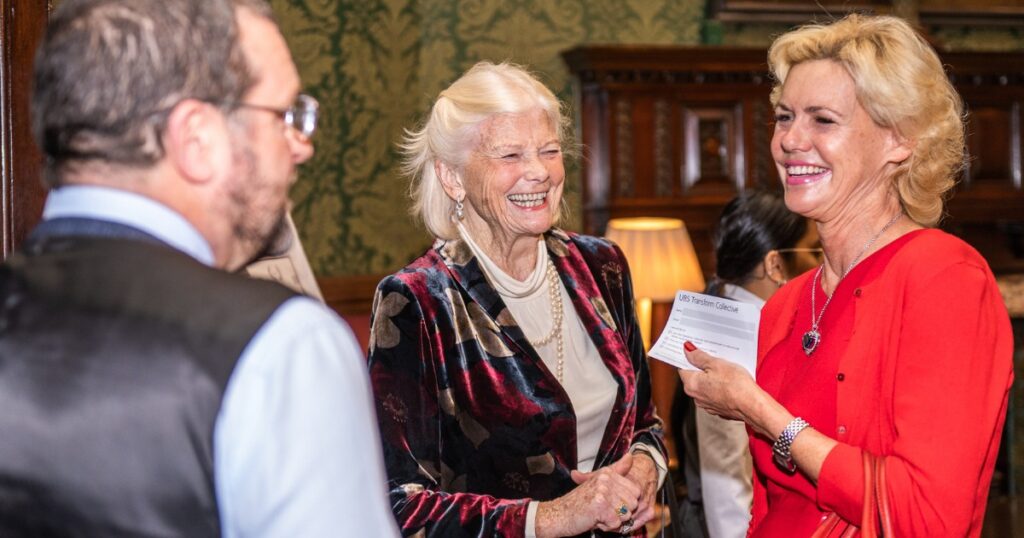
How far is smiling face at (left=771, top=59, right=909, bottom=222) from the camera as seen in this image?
1999 mm

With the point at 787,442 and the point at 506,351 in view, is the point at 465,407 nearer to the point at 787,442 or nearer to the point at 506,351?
the point at 506,351

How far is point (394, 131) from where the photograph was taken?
5.04 m

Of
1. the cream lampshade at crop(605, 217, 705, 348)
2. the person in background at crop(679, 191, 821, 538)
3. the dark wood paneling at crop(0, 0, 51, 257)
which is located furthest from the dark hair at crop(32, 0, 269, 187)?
the cream lampshade at crop(605, 217, 705, 348)

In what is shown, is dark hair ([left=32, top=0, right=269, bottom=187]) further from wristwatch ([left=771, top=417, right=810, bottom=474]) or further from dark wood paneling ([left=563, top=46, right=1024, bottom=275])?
dark wood paneling ([left=563, top=46, right=1024, bottom=275])

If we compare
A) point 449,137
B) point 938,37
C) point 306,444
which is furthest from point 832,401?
point 938,37

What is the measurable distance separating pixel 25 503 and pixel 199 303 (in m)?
0.24

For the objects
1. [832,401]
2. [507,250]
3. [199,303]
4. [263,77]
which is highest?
[263,77]

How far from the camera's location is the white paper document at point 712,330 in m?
2.08

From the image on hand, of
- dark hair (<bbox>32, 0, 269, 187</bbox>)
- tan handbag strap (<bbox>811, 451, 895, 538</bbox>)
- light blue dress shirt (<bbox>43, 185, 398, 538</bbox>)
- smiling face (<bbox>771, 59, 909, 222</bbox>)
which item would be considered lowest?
tan handbag strap (<bbox>811, 451, 895, 538</bbox>)

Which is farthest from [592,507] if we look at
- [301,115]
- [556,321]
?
[301,115]

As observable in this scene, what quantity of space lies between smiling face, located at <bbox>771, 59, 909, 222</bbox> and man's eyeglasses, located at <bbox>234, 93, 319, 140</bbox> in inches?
45.5

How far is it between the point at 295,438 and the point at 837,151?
138cm

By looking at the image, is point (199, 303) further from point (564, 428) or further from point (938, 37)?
point (938, 37)

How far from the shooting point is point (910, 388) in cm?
174
